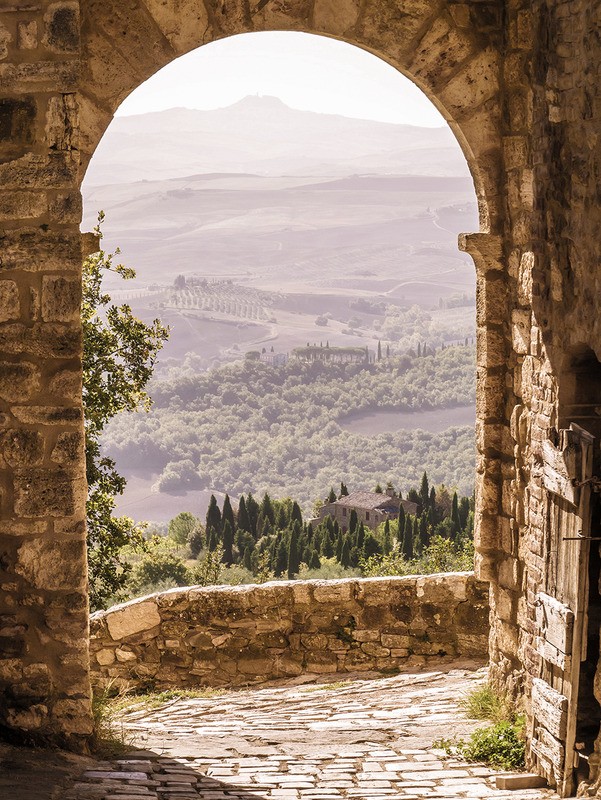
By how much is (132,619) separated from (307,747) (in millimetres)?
2464

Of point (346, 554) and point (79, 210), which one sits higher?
point (79, 210)

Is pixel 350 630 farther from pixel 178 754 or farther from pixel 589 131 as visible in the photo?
pixel 589 131

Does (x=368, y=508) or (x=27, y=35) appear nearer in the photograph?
(x=27, y=35)

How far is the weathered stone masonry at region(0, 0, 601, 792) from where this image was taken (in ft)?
16.1

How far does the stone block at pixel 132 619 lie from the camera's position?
314 inches

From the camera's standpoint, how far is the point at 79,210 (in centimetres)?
496

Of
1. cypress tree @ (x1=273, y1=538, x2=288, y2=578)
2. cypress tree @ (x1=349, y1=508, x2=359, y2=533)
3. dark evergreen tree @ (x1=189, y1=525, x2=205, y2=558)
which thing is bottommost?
dark evergreen tree @ (x1=189, y1=525, x2=205, y2=558)

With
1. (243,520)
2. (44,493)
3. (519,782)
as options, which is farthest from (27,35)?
(243,520)

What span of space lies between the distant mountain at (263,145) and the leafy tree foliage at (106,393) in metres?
73.8

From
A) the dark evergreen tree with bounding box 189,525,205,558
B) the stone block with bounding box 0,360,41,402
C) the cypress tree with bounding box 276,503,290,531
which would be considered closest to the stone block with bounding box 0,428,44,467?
the stone block with bounding box 0,360,41,402

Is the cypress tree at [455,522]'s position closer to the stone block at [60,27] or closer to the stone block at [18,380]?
the stone block at [18,380]

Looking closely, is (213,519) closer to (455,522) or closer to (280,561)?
(280,561)

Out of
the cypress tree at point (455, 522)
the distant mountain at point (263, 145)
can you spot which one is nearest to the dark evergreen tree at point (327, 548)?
the cypress tree at point (455, 522)

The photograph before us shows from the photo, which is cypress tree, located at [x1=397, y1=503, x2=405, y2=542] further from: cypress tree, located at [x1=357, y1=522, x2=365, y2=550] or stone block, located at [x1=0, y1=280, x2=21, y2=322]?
stone block, located at [x1=0, y1=280, x2=21, y2=322]
